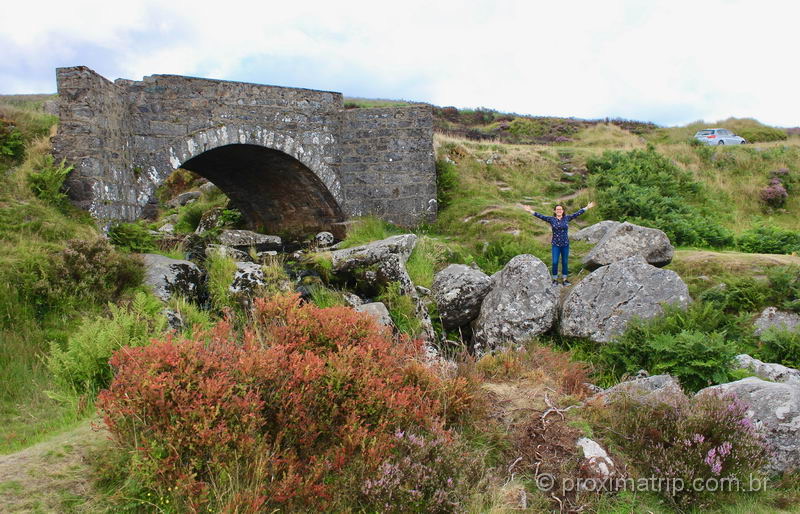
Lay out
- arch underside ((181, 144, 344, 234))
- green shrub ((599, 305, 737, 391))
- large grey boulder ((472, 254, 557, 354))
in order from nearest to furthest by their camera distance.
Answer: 1. green shrub ((599, 305, 737, 391))
2. large grey boulder ((472, 254, 557, 354))
3. arch underside ((181, 144, 344, 234))

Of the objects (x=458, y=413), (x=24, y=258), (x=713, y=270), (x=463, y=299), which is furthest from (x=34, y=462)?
(x=713, y=270)

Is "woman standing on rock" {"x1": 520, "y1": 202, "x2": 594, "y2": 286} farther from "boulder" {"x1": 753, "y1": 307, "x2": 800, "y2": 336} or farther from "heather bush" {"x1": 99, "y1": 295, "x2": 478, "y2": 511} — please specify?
"heather bush" {"x1": 99, "y1": 295, "x2": 478, "y2": 511}

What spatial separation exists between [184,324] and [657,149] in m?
19.4

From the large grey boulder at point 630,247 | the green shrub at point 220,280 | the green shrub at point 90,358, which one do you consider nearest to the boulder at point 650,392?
the large grey boulder at point 630,247

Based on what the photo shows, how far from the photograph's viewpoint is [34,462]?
3.75m

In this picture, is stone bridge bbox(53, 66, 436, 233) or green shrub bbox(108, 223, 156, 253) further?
stone bridge bbox(53, 66, 436, 233)

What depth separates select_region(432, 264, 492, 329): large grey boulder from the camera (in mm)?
9508

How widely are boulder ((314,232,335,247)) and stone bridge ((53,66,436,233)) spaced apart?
24.4 inches

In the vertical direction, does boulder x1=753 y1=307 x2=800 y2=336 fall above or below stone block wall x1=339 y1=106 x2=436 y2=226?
below

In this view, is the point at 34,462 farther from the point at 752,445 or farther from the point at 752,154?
the point at 752,154

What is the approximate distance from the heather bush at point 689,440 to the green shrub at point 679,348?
1.80m

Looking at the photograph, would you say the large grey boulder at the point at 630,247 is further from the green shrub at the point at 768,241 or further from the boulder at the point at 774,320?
the green shrub at the point at 768,241

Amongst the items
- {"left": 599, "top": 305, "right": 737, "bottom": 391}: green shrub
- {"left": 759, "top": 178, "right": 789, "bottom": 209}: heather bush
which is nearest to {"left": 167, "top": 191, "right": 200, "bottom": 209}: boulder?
{"left": 599, "top": 305, "right": 737, "bottom": 391}: green shrub

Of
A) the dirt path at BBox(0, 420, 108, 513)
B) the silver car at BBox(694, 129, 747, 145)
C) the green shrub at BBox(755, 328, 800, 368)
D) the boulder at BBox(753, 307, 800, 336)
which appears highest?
the silver car at BBox(694, 129, 747, 145)
